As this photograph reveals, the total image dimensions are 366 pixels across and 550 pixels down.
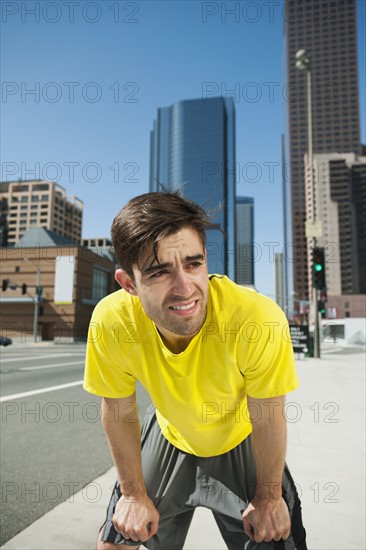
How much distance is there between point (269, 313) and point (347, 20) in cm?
22542

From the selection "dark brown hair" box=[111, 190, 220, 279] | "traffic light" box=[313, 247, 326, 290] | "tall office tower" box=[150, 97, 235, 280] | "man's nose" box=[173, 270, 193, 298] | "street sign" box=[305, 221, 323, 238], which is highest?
"tall office tower" box=[150, 97, 235, 280]

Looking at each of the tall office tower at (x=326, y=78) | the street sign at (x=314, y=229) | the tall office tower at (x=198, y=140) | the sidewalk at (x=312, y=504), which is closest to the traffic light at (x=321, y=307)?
the street sign at (x=314, y=229)

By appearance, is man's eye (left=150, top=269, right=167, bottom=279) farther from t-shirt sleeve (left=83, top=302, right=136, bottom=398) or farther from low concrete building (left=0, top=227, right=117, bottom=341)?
low concrete building (left=0, top=227, right=117, bottom=341)

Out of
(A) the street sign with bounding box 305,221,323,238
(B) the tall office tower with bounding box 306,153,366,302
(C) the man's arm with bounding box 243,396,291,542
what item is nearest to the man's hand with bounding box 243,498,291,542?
(C) the man's arm with bounding box 243,396,291,542

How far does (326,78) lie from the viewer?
180m

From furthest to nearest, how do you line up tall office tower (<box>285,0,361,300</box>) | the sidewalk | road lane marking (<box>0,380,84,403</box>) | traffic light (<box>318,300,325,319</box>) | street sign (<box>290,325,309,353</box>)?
tall office tower (<box>285,0,361,300</box>)
street sign (<box>290,325,309,353</box>)
traffic light (<box>318,300,325,319</box>)
road lane marking (<box>0,380,84,403</box>)
the sidewalk

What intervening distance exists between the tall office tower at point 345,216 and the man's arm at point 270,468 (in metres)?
128

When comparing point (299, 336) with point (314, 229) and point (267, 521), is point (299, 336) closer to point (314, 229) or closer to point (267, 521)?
point (314, 229)

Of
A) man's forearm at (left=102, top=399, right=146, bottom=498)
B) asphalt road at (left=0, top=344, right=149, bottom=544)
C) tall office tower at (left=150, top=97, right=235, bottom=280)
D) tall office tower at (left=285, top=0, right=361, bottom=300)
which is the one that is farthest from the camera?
tall office tower at (left=285, top=0, right=361, bottom=300)

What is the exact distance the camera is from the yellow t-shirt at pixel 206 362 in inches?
62.6

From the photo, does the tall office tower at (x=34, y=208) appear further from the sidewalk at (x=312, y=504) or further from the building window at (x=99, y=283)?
the sidewalk at (x=312, y=504)

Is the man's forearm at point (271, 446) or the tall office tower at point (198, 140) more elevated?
the tall office tower at point (198, 140)

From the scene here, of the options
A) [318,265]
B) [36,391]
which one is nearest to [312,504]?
[36,391]

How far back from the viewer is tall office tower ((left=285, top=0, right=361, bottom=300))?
6978 inches
